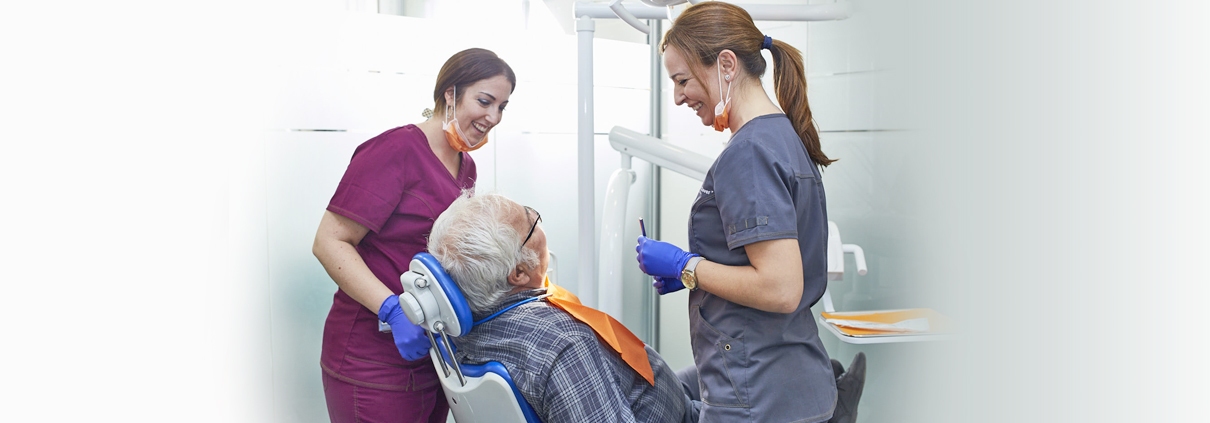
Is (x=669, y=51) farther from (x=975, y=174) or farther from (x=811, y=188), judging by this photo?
(x=975, y=174)

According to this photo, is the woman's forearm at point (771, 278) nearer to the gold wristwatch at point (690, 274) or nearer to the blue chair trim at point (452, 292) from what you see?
the gold wristwatch at point (690, 274)

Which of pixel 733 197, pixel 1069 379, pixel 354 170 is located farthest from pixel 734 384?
pixel 354 170

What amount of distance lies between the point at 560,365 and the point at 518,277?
0.67 ft

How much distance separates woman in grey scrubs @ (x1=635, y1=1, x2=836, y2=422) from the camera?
4.08 feet

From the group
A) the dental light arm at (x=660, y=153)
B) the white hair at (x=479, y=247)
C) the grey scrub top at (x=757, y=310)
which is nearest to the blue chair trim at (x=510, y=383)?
the white hair at (x=479, y=247)

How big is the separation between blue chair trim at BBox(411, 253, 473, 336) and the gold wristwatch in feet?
1.24

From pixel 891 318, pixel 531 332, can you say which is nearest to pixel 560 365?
pixel 531 332

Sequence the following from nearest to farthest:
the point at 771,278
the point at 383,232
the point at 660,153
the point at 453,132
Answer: the point at 771,278, the point at 383,232, the point at 453,132, the point at 660,153

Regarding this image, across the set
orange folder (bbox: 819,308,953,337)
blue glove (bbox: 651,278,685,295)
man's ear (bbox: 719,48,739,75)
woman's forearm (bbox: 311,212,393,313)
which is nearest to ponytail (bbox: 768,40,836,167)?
man's ear (bbox: 719,48,739,75)

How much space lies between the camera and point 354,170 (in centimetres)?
169

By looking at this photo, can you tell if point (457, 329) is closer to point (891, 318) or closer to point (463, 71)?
point (463, 71)

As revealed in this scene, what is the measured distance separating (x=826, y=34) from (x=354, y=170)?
4.33ft

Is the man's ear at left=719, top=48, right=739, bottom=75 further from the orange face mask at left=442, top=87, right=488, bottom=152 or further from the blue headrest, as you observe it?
the orange face mask at left=442, top=87, right=488, bottom=152

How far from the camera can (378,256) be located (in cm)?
168
